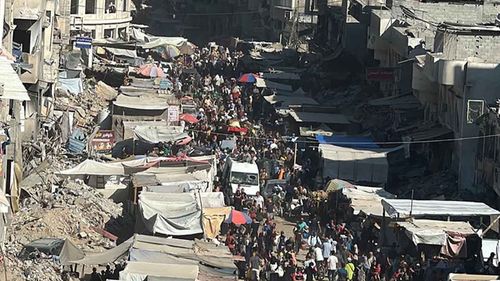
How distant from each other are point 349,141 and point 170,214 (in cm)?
1220

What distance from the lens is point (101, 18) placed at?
2721 inches

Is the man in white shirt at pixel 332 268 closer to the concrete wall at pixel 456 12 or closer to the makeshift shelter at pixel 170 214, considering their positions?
the makeshift shelter at pixel 170 214

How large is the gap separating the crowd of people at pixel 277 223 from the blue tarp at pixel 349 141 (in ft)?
2.98

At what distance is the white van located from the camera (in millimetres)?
35531

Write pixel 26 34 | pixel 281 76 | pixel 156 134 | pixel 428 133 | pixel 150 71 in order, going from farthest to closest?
1. pixel 281 76
2. pixel 150 71
3. pixel 156 134
4. pixel 428 133
5. pixel 26 34

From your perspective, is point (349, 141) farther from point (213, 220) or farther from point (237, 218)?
point (213, 220)

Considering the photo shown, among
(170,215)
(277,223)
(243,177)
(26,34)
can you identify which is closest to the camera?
(170,215)

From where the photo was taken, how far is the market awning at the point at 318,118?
146 ft

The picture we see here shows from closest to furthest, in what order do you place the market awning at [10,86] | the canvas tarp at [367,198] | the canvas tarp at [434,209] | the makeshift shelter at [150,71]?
the market awning at [10,86], the canvas tarp at [434,209], the canvas tarp at [367,198], the makeshift shelter at [150,71]

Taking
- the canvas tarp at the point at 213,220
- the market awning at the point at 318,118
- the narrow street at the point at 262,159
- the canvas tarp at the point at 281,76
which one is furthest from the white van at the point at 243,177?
the canvas tarp at the point at 281,76

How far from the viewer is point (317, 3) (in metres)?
69.1

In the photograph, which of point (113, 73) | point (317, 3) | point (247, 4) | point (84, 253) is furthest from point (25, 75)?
point (247, 4)

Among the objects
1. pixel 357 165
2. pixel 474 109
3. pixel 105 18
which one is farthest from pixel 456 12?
pixel 105 18

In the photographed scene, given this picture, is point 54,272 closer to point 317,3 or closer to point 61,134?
point 61,134
